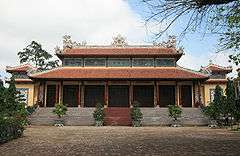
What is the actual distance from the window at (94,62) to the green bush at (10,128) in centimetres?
1916

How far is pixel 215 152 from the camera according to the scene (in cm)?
938

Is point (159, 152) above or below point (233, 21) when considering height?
below

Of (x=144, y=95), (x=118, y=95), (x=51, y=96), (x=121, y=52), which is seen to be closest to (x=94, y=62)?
(x=121, y=52)

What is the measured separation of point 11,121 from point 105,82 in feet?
63.1

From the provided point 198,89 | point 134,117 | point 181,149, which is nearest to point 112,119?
point 134,117

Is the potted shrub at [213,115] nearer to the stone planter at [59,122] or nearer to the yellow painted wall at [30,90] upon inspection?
the stone planter at [59,122]

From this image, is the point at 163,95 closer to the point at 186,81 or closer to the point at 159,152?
the point at 186,81

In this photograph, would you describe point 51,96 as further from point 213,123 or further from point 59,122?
point 213,123

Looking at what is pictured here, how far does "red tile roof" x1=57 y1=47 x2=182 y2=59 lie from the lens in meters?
32.9

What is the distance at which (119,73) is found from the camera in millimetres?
32031

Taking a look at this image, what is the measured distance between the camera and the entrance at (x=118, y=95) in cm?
3297

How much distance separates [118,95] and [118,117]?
545cm

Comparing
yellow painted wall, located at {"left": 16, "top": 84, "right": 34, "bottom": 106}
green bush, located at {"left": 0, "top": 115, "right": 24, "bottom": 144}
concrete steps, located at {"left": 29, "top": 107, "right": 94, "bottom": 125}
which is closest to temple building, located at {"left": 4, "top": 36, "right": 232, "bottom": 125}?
concrete steps, located at {"left": 29, "top": 107, "right": 94, "bottom": 125}

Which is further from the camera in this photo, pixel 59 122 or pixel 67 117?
pixel 67 117
